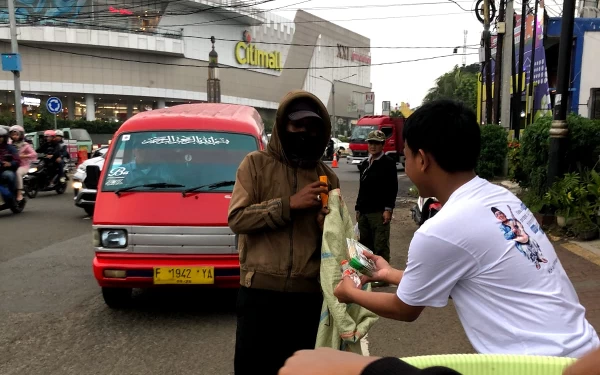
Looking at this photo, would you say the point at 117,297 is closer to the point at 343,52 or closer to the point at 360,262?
the point at 360,262

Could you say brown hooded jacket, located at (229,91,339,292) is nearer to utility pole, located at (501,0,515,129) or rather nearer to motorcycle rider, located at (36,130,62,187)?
motorcycle rider, located at (36,130,62,187)

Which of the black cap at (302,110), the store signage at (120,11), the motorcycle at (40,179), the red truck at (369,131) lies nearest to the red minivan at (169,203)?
the black cap at (302,110)

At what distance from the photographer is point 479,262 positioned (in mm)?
1400

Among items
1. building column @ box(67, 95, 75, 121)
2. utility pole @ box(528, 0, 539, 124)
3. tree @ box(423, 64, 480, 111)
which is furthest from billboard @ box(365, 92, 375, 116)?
building column @ box(67, 95, 75, 121)

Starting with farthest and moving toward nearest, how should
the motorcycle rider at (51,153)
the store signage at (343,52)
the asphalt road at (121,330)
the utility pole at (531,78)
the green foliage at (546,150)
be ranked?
1. the store signage at (343,52)
2. the utility pole at (531,78)
3. the motorcycle rider at (51,153)
4. the green foliage at (546,150)
5. the asphalt road at (121,330)

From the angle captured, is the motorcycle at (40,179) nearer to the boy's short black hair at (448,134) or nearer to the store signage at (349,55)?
the boy's short black hair at (448,134)

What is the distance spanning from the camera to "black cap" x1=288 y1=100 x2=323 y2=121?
244 cm

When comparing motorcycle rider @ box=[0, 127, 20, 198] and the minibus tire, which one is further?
motorcycle rider @ box=[0, 127, 20, 198]

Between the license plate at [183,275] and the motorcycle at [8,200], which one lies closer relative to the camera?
the license plate at [183,275]

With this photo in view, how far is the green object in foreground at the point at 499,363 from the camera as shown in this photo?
130cm

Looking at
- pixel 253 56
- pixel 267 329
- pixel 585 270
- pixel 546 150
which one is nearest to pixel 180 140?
pixel 267 329

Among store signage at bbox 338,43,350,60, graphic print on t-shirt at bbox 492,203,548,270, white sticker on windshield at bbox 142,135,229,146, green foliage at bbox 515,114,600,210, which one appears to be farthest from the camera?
store signage at bbox 338,43,350,60

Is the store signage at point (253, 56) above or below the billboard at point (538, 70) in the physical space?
above

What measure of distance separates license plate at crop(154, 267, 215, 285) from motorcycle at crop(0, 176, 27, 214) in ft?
26.2
